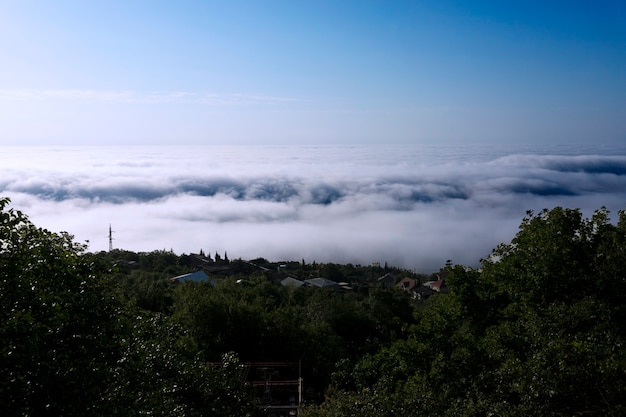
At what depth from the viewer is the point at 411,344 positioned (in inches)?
614

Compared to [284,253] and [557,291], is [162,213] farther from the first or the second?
[557,291]

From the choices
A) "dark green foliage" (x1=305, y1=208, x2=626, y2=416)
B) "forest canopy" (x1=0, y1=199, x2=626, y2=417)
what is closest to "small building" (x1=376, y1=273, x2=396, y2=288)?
"forest canopy" (x1=0, y1=199, x2=626, y2=417)

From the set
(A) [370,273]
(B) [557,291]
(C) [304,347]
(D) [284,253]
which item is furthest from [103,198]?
(B) [557,291]

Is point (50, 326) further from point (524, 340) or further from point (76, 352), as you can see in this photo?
point (524, 340)

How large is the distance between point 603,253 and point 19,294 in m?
14.4

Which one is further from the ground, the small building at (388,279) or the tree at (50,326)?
the tree at (50,326)

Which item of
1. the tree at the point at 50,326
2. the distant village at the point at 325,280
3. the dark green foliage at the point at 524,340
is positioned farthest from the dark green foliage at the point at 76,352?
the distant village at the point at 325,280

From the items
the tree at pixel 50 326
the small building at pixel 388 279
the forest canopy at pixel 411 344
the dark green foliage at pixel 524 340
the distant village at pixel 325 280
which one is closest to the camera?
the tree at pixel 50 326

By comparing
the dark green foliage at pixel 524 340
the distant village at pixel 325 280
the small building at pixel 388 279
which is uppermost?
the dark green foliage at pixel 524 340

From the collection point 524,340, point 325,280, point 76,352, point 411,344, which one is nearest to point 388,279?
point 325,280

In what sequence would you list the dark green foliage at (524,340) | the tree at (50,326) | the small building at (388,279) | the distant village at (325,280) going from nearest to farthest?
1. the tree at (50,326)
2. the dark green foliage at (524,340)
3. the distant village at (325,280)
4. the small building at (388,279)

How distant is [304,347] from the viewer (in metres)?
26.4

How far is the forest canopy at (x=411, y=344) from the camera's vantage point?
8.02 m

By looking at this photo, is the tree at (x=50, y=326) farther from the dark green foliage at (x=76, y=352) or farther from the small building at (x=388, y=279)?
the small building at (x=388, y=279)
